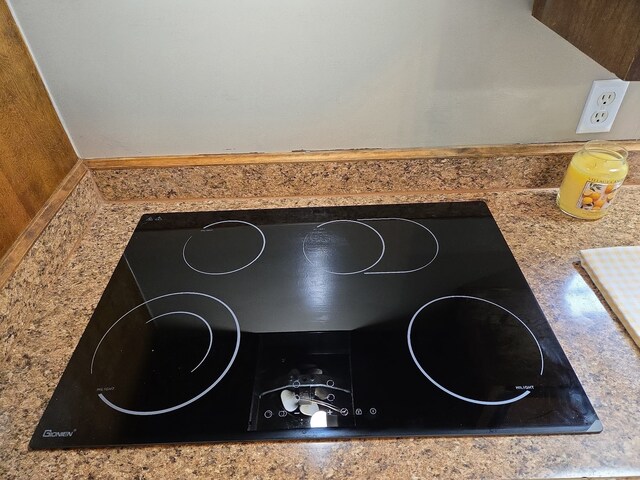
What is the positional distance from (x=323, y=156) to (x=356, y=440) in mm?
576

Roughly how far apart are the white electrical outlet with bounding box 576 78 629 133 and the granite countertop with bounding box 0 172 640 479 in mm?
156

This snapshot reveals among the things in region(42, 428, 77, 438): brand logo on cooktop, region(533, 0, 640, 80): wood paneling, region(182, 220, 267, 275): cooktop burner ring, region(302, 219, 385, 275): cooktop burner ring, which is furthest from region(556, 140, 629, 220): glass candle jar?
region(42, 428, 77, 438): brand logo on cooktop

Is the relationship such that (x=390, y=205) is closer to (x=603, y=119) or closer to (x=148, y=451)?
(x=603, y=119)

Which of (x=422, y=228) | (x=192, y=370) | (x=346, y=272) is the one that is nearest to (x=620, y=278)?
(x=422, y=228)

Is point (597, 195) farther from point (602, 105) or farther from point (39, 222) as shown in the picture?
point (39, 222)

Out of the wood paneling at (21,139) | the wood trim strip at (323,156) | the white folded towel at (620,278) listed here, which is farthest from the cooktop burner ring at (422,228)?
the wood paneling at (21,139)

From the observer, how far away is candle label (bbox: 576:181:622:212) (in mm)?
815

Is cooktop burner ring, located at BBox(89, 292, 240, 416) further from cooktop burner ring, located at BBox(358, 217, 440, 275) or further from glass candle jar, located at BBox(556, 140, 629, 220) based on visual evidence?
glass candle jar, located at BBox(556, 140, 629, 220)

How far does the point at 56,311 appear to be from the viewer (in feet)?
2.42

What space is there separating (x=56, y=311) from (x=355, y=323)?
0.51 meters

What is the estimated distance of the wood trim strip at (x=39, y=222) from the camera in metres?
0.70

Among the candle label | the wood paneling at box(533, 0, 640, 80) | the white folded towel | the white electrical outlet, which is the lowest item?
the white folded towel

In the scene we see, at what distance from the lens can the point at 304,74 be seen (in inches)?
32.9

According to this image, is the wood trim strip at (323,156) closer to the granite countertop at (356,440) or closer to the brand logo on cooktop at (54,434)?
the granite countertop at (356,440)
